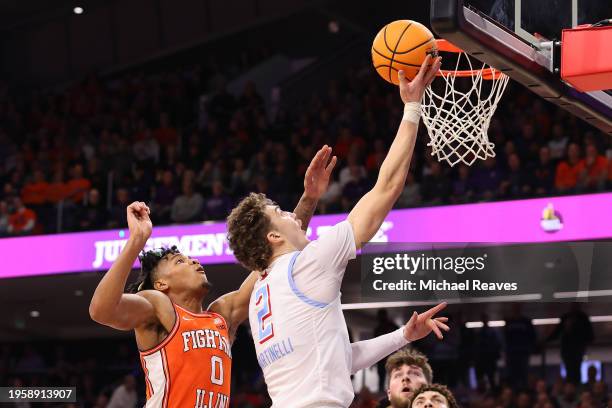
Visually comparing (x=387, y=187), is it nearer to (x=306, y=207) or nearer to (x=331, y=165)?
(x=331, y=165)

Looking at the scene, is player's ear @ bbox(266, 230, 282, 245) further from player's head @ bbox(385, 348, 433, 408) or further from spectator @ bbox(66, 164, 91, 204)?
spectator @ bbox(66, 164, 91, 204)

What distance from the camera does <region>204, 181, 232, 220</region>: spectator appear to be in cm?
1238

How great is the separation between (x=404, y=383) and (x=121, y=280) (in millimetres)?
1859

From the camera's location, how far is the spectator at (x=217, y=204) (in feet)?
40.6

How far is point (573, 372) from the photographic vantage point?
10.8 metres

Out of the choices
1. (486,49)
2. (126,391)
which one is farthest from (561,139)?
(486,49)

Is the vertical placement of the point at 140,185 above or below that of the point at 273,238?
above

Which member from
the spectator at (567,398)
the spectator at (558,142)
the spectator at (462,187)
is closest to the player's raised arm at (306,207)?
the spectator at (567,398)

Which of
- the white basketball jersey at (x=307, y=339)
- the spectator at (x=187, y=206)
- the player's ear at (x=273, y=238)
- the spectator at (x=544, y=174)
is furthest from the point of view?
the spectator at (x=187, y=206)

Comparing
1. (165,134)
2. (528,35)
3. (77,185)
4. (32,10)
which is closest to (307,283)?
(528,35)

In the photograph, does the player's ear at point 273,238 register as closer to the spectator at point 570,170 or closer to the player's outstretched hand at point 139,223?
the player's outstretched hand at point 139,223

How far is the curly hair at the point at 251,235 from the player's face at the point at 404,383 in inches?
63.7

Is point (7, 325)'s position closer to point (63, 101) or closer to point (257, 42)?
point (63, 101)

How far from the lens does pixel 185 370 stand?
4.27m
